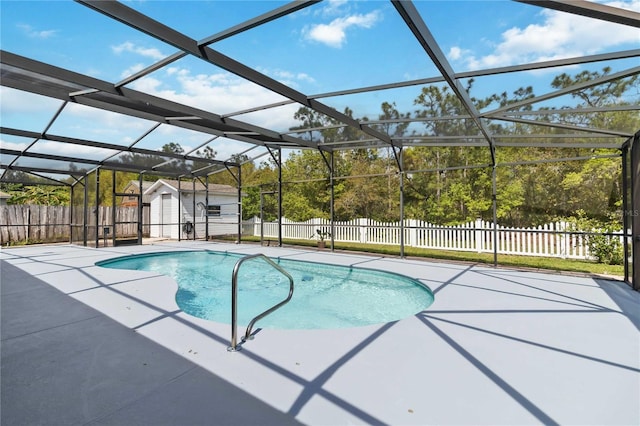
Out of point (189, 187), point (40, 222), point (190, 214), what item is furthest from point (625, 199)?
point (40, 222)

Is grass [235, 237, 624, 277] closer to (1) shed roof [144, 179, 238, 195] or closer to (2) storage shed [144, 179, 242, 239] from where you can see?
(2) storage shed [144, 179, 242, 239]

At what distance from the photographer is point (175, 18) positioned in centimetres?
313

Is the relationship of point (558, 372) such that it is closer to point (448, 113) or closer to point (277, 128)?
point (448, 113)

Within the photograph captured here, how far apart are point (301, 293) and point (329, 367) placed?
3.61m

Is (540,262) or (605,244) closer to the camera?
(605,244)

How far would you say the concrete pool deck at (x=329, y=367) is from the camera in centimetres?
179

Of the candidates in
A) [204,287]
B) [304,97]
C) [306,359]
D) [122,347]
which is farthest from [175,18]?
[204,287]

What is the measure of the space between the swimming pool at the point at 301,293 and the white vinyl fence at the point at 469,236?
90.0 inches

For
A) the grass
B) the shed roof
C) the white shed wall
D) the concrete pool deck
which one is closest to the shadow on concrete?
the concrete pool deck

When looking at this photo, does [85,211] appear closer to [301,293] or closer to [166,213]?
[166,213]

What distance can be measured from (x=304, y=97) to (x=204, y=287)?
4.33 m

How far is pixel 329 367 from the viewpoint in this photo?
90.7 inches

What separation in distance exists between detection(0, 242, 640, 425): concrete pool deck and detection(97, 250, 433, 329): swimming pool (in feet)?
3.68

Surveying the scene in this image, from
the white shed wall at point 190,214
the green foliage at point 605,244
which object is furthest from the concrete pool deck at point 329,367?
the white shed wall at point 190,214
